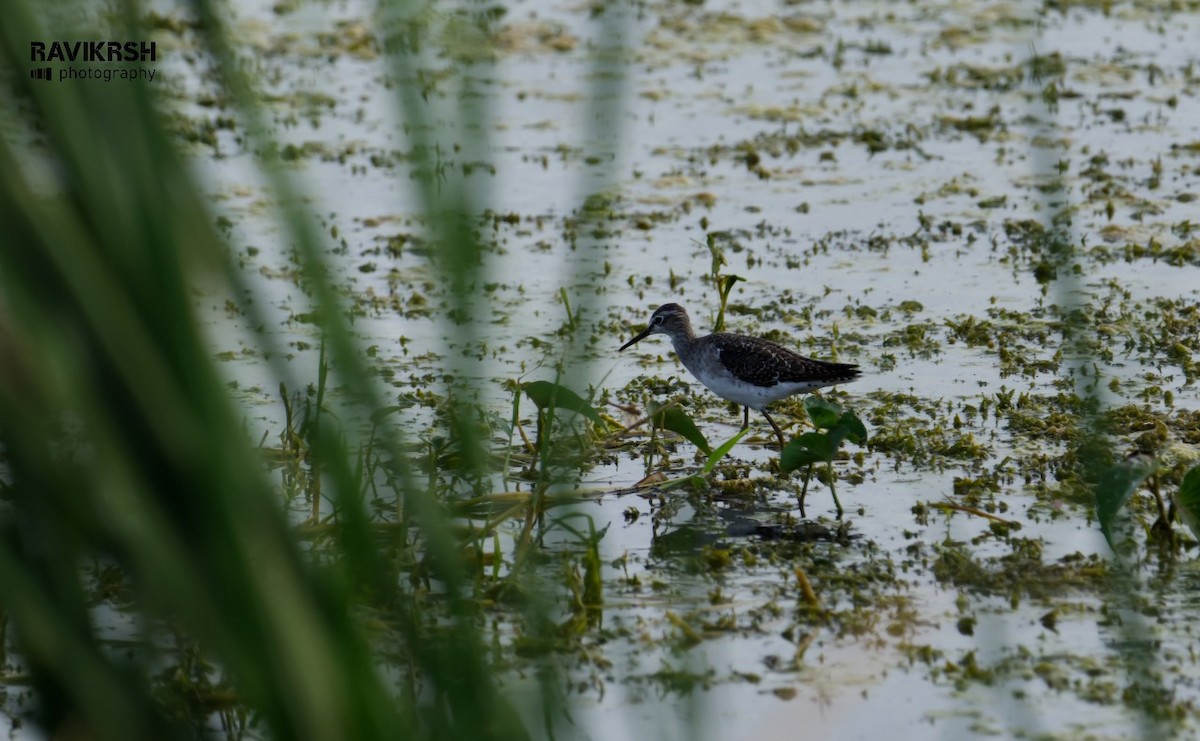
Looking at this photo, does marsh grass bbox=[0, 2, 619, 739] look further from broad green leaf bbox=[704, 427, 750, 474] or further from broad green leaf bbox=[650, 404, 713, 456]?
broad green leaf bbox=[650, 404, 713, 456]

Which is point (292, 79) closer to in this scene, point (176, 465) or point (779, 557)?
point (779, 557)

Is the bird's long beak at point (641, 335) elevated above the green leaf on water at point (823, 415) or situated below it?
above

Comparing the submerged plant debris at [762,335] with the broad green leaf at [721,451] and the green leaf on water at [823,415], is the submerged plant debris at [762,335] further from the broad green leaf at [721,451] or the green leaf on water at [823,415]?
the green leaf on water at [823,415]

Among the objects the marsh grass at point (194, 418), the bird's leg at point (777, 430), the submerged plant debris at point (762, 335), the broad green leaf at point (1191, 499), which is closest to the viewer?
the marsh grass at point (194, 418)

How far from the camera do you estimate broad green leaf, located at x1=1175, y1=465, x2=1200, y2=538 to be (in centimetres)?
478

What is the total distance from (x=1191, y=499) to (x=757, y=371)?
192 cm

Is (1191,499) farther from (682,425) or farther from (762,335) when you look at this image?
(762,335)

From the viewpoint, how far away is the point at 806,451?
5418mm

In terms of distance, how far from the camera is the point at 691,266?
8.91 meters

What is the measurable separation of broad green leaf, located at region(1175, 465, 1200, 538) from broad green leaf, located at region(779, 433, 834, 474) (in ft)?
3.61

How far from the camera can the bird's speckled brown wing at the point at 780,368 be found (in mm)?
6250

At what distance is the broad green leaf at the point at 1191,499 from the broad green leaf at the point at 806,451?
1.10 metres

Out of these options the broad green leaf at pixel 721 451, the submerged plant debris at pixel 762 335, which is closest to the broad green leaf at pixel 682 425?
the submerged plant debris at pixel 762 335

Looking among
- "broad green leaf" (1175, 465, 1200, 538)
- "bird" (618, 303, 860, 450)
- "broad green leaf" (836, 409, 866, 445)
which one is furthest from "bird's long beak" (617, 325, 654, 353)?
"broad green leaf" (1175, 465, 1200, 538)
